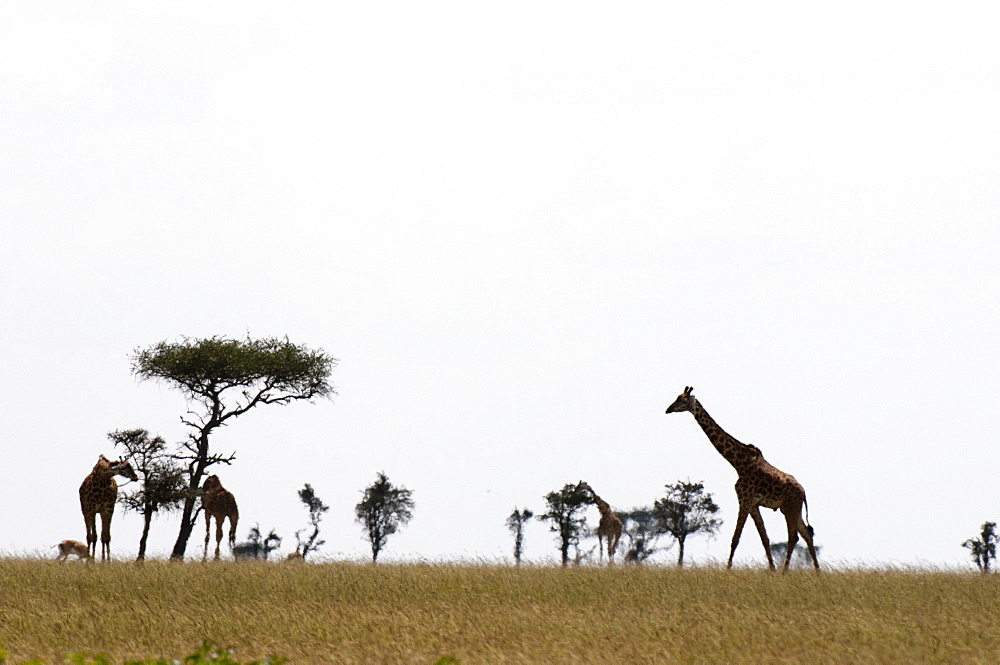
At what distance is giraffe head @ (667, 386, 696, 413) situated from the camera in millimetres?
24562

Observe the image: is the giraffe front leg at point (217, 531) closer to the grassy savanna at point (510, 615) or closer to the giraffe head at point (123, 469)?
the giraffe head at point (123, 469)

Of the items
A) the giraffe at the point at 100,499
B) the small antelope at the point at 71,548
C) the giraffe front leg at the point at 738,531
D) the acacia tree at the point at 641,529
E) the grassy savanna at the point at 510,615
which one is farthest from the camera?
the acacia tree at the point at 641,529

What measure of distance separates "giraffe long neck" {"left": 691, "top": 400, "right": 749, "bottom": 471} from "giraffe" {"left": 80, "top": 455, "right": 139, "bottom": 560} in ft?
42.6

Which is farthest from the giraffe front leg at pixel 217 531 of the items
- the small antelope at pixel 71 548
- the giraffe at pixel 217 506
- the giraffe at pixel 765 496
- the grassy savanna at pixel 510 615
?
the giraffe at pixel 765 496

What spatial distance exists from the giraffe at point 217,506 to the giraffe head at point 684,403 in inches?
531

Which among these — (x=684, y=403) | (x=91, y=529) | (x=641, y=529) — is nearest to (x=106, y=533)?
(x=91, y=529)

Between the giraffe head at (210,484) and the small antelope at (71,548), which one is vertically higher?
the giraffe head at (210,484)

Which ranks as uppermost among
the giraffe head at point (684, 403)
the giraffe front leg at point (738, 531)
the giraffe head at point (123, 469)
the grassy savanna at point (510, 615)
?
the giraffe head at point (684, 403)

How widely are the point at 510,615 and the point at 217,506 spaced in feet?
60.6

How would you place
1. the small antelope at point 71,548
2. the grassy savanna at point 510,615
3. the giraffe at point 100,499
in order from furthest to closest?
the small antelope at point 71,548, the giraffe at point 100,499, the grassy savanna at point 510,615

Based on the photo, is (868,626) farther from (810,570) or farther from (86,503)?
(86,503)

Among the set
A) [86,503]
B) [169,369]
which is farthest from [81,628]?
[169,369]

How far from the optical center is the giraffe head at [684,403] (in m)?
24.6

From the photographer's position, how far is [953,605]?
16.1m
